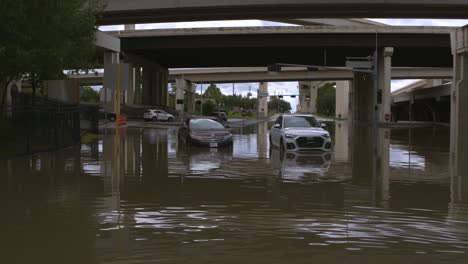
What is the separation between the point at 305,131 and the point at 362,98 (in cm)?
5628

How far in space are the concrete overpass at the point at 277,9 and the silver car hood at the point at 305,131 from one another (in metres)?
16.1

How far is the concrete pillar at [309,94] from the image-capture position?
16425 cm

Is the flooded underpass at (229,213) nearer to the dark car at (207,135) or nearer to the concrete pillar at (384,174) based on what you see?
the concrete pillar at (384,174)

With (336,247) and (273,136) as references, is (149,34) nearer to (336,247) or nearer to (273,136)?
(273,136)

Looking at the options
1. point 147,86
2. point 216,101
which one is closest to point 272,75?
point 147,86

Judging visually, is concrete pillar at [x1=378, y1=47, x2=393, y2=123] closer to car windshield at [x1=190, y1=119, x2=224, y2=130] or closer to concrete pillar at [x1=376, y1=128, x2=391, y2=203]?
car windshield at [x1=190, y1=119, x2=224, y2=130]

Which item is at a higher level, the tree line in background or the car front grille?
the tree line in background

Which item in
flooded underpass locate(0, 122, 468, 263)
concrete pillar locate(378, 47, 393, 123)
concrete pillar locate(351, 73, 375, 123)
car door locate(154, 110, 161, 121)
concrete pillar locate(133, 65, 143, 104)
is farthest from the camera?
concrete pillar locate(133, 65, 143, 104)

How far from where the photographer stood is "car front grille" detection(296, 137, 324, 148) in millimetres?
19047

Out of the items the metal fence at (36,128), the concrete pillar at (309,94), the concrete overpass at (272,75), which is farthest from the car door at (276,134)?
the concrete pillar at (309,94)

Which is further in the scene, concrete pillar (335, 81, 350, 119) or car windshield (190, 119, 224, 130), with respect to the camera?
concrete pillar (335, 81, 350, 119)

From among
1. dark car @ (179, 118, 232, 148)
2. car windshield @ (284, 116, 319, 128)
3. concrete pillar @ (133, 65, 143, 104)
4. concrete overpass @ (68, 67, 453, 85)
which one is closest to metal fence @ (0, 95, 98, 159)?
dark car @ (179, 118, 232, 148)

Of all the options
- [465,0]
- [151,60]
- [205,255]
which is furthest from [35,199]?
[151,60]

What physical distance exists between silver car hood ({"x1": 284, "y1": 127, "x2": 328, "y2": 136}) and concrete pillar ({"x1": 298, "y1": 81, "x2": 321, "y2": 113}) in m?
144
